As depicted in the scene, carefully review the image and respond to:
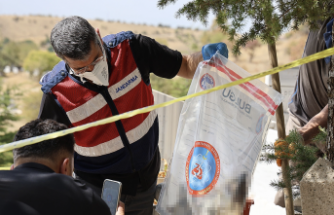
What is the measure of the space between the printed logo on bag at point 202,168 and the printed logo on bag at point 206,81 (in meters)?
0.29

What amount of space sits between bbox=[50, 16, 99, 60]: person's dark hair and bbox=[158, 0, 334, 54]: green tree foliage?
0.43 meters

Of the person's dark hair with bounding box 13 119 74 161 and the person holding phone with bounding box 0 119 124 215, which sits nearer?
the person holding phone with bounding box 0 119 124 215

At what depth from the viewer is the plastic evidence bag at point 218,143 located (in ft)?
5.29

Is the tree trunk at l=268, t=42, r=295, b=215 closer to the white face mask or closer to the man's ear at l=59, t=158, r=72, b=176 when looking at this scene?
the white face mask

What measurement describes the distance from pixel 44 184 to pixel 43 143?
22 cm

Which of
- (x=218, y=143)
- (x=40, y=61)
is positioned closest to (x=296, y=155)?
(x=218, y=143)

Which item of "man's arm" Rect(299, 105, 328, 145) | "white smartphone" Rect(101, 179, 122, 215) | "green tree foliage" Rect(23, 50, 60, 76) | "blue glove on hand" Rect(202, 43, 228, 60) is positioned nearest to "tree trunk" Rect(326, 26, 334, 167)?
"blue glove on hand" Rect(202, 43, 228, 60)

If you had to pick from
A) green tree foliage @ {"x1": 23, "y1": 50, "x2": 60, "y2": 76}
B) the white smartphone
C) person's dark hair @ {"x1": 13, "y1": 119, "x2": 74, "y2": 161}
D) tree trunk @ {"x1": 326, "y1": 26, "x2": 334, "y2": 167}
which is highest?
green tree foliage @ {"x1": 23, "y1": 50, "x2": 60, "y2": 76}

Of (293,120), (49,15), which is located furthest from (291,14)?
(49,15)

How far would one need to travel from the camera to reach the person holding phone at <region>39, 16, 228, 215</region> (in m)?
2.04

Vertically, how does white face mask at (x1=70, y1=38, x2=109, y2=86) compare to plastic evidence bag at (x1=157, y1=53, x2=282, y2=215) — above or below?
above

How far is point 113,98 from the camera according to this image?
2.15m

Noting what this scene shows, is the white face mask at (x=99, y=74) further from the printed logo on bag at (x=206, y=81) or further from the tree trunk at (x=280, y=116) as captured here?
the tree trunk at (x=280, y=116)

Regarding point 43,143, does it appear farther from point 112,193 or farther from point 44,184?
point 112,193
